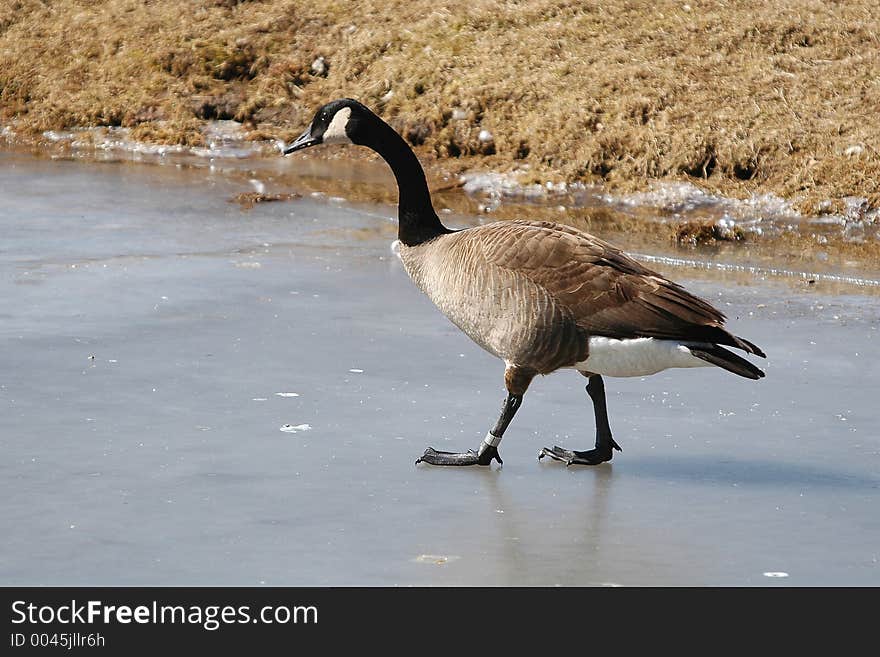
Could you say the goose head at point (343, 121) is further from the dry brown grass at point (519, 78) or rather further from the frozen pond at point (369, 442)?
the dry brown grass at point (519, 78)

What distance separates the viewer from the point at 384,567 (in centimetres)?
449

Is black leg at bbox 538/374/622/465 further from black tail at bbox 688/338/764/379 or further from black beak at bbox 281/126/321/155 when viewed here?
black beak at bbox 281/126/321/155

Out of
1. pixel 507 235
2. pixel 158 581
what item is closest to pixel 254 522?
pixel 158 581

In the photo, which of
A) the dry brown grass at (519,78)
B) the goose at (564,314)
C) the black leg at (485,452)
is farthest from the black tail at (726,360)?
the dry brown grass at (519,78)

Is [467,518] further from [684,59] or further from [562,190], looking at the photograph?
[684,59]

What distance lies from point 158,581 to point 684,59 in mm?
10618

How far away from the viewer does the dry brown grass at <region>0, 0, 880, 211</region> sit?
40.4 ft

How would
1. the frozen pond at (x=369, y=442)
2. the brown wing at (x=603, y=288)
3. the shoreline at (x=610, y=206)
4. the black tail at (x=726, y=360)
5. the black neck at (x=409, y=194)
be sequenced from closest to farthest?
the frozen pond at (x=369, y=442) < the black tail at (x=726, y=360) < the brown wing at (x=603, y=288) < the black neck at (x=409, y=194) < the shoreline at (x=610, y=206)

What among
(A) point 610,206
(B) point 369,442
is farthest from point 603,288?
(A) point 610,206

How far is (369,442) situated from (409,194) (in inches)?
52.1

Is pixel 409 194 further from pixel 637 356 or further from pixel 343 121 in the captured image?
pixel 637 356

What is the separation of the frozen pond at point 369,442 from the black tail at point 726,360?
0.52 meters

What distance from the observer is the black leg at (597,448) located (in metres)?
5.75

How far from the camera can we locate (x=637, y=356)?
5.57 metres
